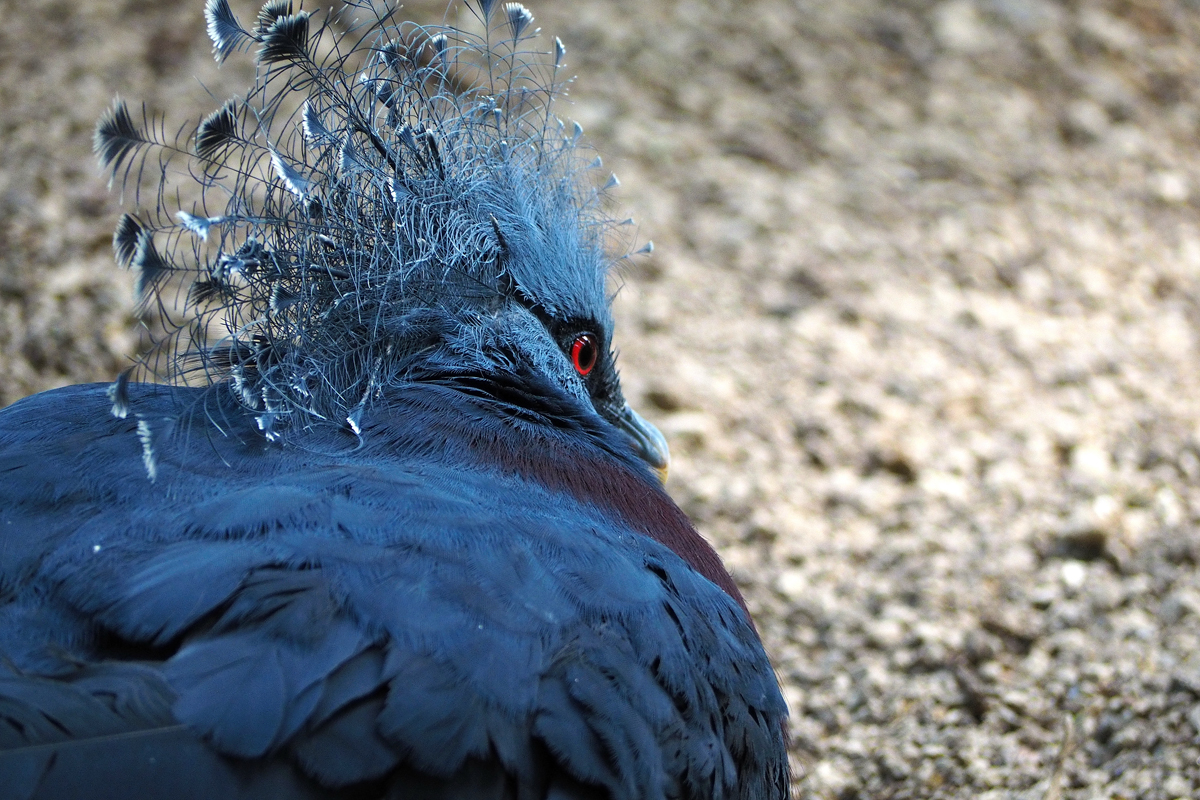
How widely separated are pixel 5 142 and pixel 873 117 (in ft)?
10.7

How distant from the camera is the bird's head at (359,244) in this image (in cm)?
173

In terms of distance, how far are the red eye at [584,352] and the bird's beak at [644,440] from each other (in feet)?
0.48

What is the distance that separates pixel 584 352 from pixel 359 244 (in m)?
0.52

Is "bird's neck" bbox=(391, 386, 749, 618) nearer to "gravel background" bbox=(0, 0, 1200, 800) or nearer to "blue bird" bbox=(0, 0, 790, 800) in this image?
"blue bird" bbox=(0, 0, 790, 800)

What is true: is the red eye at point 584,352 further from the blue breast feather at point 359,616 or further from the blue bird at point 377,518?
the blue breast feather at point 359,616

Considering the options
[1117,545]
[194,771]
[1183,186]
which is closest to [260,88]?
[194,771]

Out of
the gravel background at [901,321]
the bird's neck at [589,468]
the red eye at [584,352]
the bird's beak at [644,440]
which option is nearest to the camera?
the bird's neck at [589,468]

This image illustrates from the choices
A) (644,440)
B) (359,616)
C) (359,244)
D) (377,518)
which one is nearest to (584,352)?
(644,440)

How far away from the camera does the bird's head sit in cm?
173

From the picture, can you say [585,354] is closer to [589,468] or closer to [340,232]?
[589,468]

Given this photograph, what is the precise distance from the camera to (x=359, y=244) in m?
1.81

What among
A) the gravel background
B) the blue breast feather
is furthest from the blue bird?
the gravel background

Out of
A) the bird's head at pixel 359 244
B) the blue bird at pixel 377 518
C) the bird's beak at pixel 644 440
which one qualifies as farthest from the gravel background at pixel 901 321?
the bird's head at pixel 359 244

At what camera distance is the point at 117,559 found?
52.6 inches
